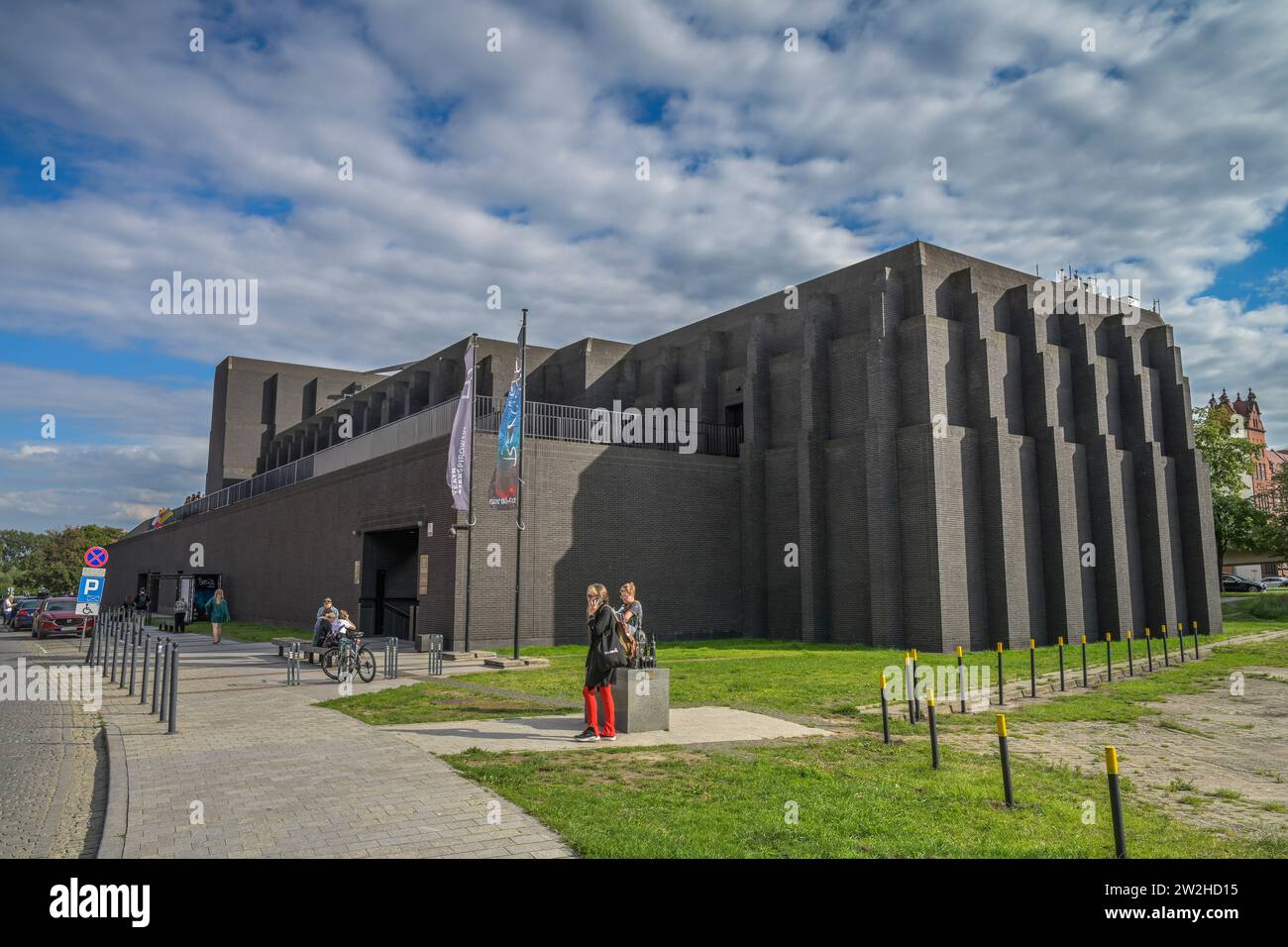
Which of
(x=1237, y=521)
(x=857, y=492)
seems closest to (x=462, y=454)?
(x=857, y=492)

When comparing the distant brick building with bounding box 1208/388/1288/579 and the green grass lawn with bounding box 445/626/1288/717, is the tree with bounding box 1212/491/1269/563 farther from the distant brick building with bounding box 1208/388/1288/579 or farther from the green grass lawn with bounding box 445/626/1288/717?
the distant brick building with bounding box 1208/388/1288/579

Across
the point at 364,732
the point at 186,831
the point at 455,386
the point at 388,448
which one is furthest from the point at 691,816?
the point at 455,386

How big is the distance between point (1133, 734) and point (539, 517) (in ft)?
59.8

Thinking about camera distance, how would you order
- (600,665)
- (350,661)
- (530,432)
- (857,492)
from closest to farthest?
(600,665)
(350,661)
(857,492)
(530,432)

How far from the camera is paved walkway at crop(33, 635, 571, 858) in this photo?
6.30 m

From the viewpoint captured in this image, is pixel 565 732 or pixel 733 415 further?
pixel 733 415

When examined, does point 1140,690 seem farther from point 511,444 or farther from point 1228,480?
point 1228,480

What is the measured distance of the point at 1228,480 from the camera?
174ft

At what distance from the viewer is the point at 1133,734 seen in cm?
1214

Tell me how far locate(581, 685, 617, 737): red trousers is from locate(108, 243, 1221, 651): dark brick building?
47.6 ft

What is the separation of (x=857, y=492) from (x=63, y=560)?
11476 cm

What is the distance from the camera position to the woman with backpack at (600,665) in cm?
1078
